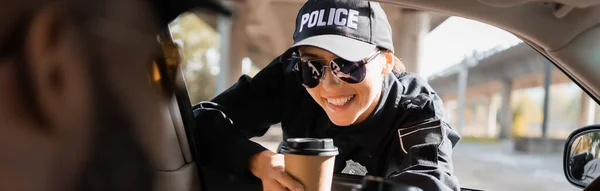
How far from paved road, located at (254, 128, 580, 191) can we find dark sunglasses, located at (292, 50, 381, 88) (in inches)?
15.1

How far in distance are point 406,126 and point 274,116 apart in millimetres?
437

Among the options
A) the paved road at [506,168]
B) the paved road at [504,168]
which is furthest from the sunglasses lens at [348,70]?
the paved road at [506,168]

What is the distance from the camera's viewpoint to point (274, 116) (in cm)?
171

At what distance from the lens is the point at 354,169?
1.58 meters

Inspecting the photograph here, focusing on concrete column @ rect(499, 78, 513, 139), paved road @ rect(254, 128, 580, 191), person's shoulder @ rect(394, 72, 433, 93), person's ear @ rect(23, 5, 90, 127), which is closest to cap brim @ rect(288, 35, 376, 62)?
person's shoulder @ rect(394, 72, 433, 93)

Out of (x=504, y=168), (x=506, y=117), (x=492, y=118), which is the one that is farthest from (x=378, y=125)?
(x=506, y=117)

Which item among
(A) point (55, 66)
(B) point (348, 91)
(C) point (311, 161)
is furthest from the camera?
(B) point (348, 91)

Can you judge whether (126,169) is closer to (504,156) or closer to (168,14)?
(168,14)

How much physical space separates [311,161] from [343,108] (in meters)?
0.54

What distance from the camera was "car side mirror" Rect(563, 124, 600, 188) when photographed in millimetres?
1379

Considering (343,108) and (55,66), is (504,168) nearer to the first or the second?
(343,108)

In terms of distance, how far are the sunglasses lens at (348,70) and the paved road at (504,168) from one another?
1.39 feet

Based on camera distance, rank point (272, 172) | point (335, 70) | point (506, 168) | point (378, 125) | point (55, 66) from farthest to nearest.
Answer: point (506, 168)
point (378, 125)
point (335, 70)
point (272, 172)
point (55, 66)

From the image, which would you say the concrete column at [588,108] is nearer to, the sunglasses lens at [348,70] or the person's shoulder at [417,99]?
the person's shoulder at [417,99]
